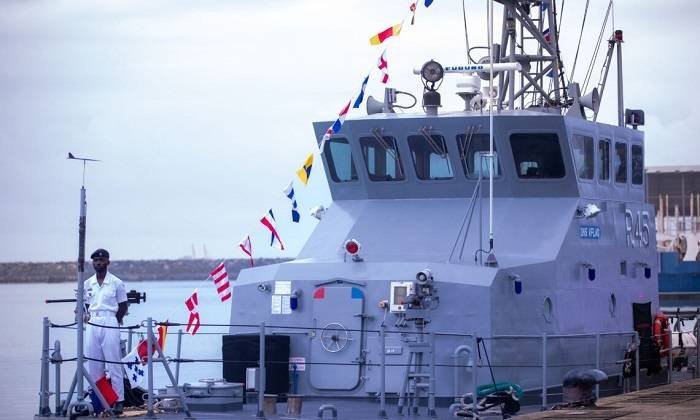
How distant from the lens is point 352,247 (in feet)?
56.4

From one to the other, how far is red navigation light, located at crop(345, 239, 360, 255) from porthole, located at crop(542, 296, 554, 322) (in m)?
2.37

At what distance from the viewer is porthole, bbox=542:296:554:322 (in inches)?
689

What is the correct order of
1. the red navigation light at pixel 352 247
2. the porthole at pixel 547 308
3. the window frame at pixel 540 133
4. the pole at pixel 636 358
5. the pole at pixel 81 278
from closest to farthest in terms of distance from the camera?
the pole at pixel 81 278 → the red navigation light at pixel 352 247 → the porthole at pixel 547 308 → the window frame at pixel 540 133 → the pole at pixel 636 358

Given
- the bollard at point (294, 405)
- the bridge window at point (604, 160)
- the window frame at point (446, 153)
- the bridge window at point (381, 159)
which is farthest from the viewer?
the bridge window at point (604, 160)

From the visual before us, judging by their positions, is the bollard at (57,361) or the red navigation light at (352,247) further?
the red navigation light at (352,247)

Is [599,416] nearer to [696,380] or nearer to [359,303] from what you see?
[359,303]

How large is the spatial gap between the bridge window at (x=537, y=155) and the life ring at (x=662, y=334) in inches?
142

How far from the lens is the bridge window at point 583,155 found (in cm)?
1819

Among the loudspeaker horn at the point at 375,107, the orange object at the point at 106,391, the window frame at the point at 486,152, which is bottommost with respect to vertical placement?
the orange object at the point at 106,391

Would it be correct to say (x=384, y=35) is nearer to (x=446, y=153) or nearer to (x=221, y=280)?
(x=446, y=153)

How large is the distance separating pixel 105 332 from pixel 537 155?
5951 millimetres

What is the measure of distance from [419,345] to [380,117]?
11.5 feet

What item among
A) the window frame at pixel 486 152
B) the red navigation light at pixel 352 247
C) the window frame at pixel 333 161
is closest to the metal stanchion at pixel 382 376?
the red navigation light at pixel 352 247

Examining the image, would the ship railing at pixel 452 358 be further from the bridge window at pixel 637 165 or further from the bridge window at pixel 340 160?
the bridge window at pixel 637 165
